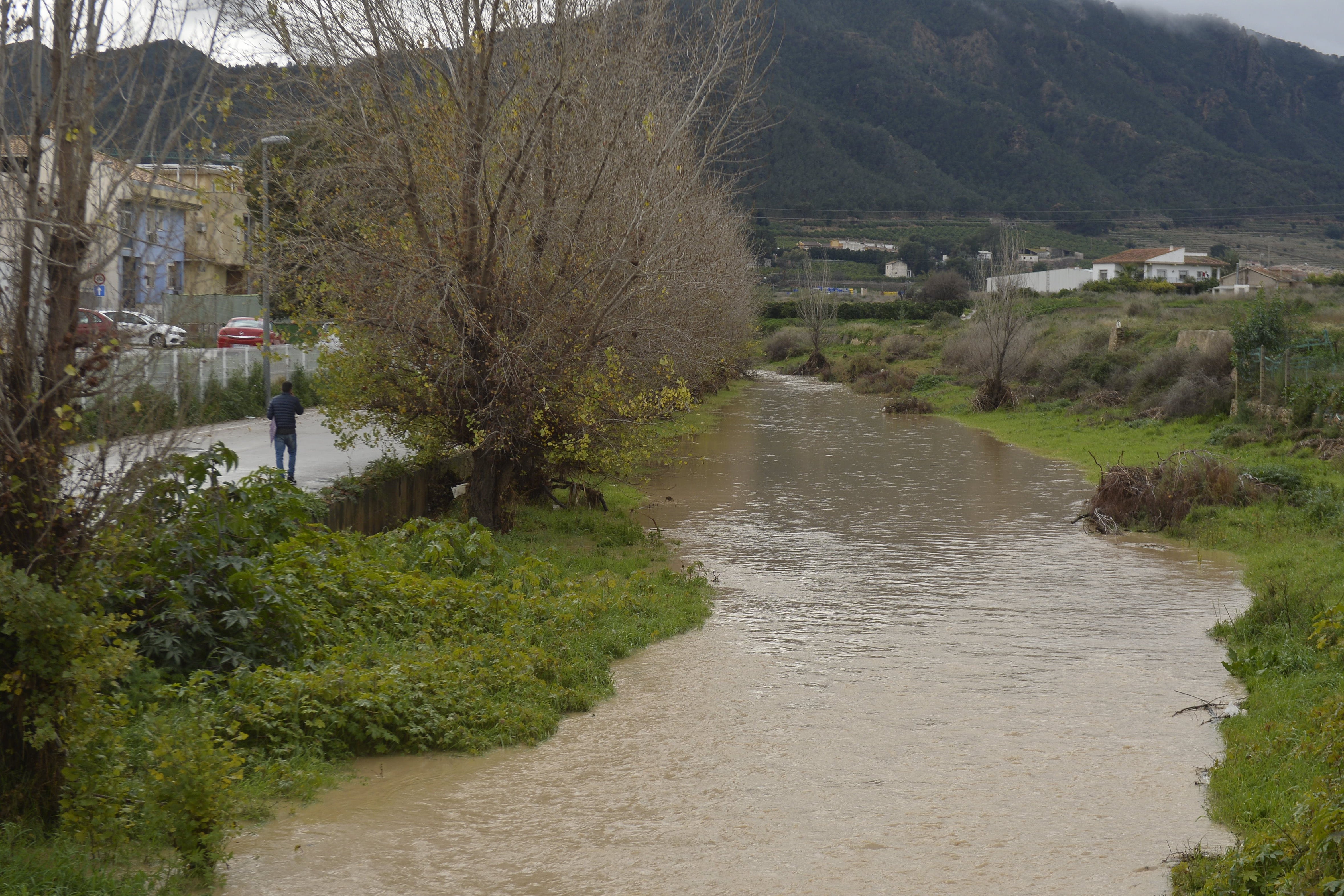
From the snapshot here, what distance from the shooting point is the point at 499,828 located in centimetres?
739

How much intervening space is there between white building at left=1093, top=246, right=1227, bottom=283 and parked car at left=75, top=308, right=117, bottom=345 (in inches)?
4205

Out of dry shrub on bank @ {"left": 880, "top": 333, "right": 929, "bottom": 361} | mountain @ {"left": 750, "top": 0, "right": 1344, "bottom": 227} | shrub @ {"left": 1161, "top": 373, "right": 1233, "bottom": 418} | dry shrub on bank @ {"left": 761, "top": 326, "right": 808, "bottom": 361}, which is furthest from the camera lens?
mountain @ {"left": 750, "top": 0, "right": 1344, "bottom": 227}

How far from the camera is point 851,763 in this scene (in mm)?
8633

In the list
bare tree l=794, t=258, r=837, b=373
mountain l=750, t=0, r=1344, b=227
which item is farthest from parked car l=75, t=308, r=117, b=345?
mountain l=750, t=0, r=1344, b=227

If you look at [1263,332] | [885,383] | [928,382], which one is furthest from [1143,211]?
[1263,332]

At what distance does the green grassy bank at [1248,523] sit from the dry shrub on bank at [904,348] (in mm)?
8125

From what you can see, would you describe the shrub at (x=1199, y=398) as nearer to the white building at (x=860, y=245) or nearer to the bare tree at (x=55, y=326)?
the bare tree at (x=55, y=326)

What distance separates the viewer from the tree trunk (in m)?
16.4

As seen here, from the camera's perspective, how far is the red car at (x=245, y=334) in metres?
31.5

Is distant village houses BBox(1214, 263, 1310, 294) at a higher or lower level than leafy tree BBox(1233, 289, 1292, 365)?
higher

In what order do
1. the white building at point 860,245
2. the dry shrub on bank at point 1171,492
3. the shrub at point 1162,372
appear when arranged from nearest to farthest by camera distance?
the dry shrub on bank at point 1171,492
the shrub at point 1162,372
the white building at point 860,245

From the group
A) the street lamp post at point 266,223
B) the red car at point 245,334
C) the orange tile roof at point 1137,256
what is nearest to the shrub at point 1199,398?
the red car at point 245,334

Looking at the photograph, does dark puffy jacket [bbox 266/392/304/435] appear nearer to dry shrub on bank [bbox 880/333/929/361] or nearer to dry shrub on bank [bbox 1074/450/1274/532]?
dry shrub on bank [bbox 1074/450/1274/532]

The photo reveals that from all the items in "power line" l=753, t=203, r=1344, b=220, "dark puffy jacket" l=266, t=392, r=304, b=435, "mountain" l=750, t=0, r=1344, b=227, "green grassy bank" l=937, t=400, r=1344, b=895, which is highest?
"mountain" l=750, t=0, r=1344, b=227
